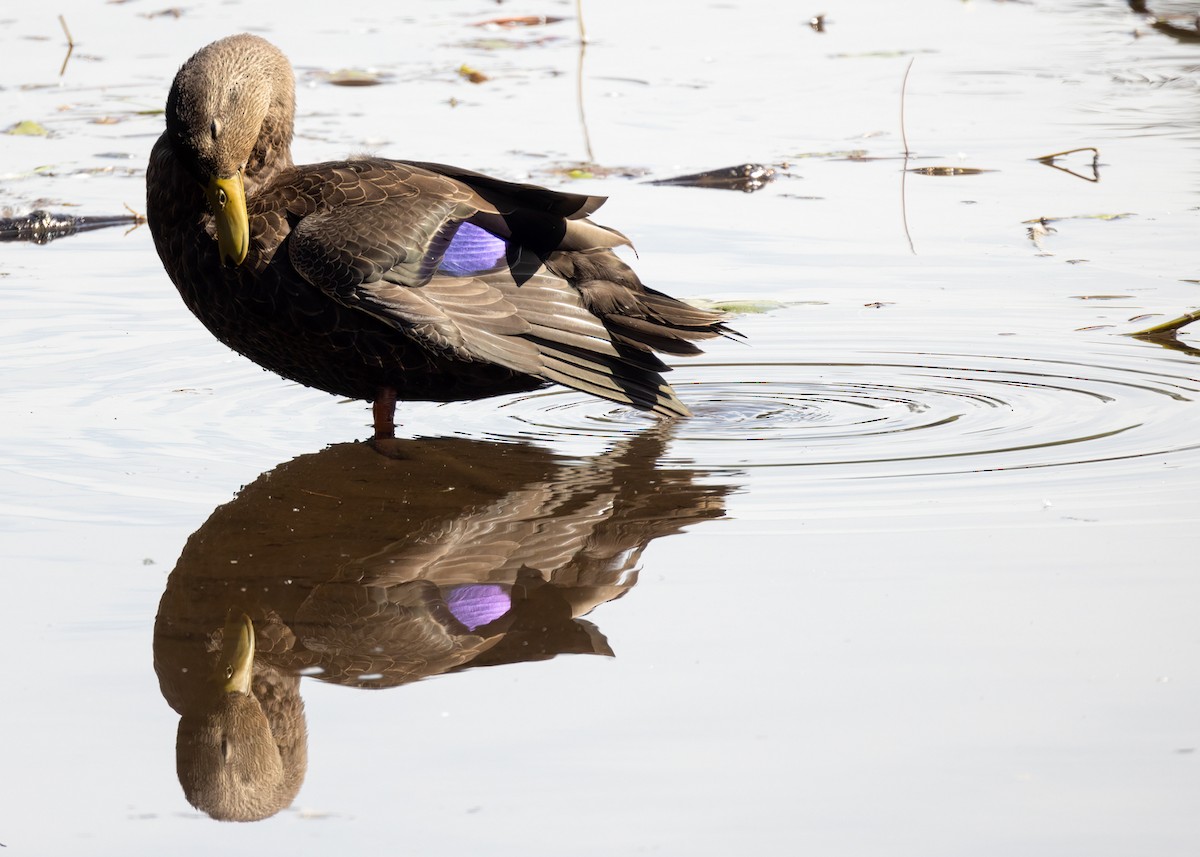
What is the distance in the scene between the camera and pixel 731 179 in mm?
8711

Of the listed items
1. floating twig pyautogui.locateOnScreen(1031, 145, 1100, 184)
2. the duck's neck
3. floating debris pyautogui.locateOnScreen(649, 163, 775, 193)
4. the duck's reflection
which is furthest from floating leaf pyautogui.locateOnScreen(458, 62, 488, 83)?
the duck's reflection

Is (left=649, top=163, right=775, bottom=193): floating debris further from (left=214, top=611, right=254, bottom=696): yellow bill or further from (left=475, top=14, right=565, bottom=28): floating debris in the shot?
(left=214, top=611, right=254, bottom=696): yellow bill

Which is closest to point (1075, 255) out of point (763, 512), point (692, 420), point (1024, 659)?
point (692, 420)

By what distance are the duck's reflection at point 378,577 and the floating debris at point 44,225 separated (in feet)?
10.2

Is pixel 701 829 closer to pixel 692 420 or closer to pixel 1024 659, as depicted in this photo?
pixel 1024 659

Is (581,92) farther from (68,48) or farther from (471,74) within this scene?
(68,48)

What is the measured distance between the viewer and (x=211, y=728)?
358 cm

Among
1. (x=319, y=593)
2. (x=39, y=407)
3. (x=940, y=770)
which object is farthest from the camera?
(x=39, y=407)

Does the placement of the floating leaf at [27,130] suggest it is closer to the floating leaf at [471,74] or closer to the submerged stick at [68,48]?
the submerged stick at [68,48]

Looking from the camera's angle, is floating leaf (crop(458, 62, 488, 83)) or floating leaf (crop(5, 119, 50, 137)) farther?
floating leaf (crop(458, 62, 488, 83))

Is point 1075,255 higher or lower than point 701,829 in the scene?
lower

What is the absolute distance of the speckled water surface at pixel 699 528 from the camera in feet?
10.5

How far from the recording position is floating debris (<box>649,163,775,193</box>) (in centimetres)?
867

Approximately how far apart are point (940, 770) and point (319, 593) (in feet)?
5.48
